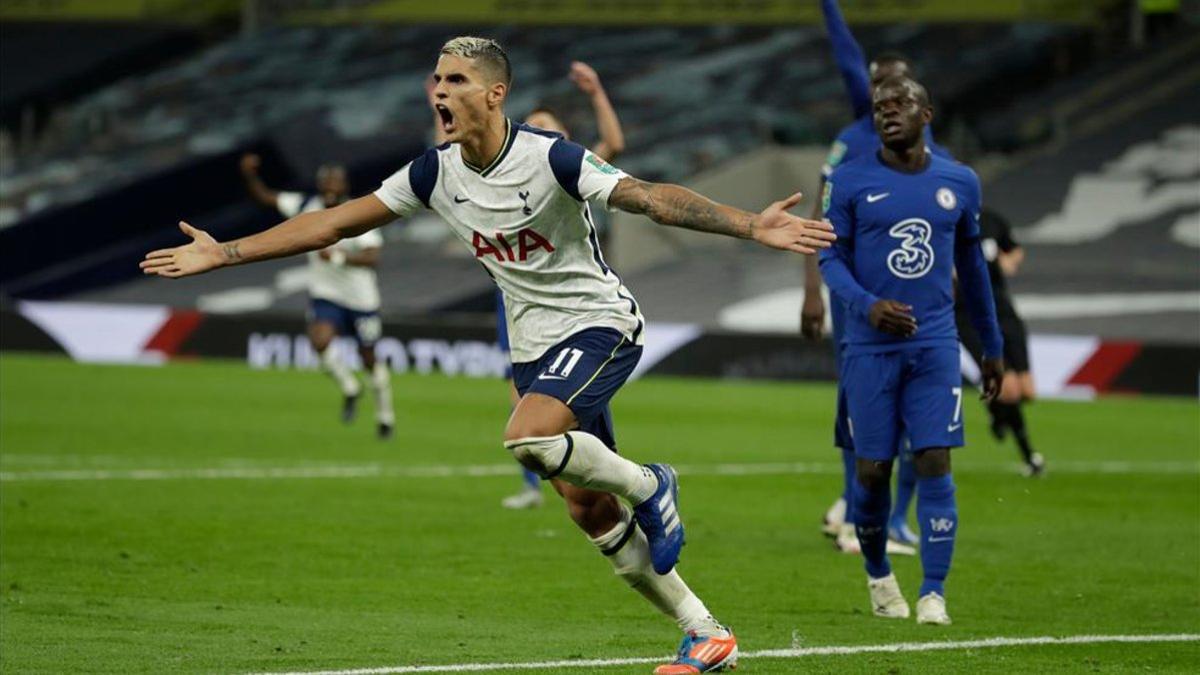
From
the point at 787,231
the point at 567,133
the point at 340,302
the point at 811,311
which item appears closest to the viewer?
the point at 787,231

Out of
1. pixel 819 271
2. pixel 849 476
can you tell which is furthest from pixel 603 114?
pixel 819 271

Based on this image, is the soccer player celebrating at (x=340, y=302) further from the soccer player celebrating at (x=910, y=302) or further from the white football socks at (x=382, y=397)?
the soccer player celebrating at (x=910, y=302)

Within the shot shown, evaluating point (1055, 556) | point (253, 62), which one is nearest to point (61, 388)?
point (1055, 556)

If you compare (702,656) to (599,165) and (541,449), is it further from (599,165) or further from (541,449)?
(599,165)

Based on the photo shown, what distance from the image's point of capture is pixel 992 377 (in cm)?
974

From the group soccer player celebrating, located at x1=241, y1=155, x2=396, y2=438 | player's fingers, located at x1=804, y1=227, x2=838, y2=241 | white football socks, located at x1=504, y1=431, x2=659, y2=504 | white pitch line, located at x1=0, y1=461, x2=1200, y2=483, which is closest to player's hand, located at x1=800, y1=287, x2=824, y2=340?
white football socks, located at x1=504, y1=431, x2=659, y2=504

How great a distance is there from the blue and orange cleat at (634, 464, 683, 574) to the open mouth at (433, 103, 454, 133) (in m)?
1.45

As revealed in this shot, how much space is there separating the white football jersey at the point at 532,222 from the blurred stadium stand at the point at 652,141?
24.5 metres

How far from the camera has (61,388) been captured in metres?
25.8

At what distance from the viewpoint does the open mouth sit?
7.81m

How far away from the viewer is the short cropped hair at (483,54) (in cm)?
786

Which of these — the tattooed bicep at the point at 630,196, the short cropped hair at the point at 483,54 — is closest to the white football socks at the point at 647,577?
the tattooed bicep at the point at 630,196

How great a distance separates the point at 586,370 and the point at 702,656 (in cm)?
112

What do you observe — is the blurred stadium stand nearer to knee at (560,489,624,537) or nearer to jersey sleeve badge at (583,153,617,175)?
knee at (560,489,624,537)
